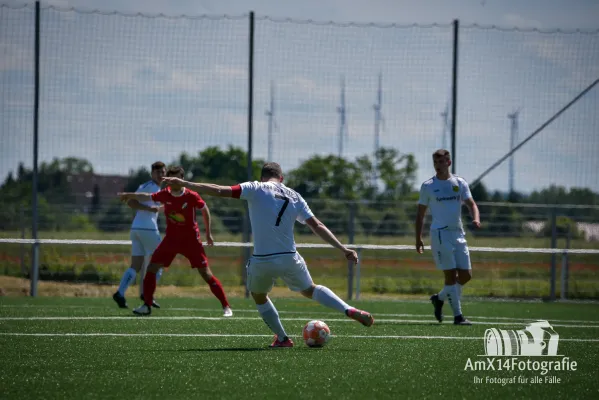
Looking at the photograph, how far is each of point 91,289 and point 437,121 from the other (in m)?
8.06

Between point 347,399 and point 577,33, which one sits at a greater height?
point 577,33

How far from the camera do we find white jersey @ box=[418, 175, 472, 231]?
1263cm

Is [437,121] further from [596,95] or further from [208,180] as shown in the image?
[208,180]

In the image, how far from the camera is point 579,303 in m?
18.8

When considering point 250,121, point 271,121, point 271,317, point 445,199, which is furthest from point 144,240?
point 271,317

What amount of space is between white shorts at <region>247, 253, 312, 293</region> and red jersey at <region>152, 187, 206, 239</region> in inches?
147

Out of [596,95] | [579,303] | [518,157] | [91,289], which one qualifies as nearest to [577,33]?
[596,95]

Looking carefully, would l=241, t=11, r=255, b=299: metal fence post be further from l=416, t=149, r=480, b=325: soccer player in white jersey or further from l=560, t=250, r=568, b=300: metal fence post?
l=560, t=250, r=568, b=300: metal fence post

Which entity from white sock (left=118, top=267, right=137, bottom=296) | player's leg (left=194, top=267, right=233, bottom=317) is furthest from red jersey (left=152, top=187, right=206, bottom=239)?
white sock (left=118, top=267, right=137, bottom=296)

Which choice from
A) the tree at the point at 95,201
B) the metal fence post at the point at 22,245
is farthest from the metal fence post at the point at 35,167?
the tree at the point at 95,201

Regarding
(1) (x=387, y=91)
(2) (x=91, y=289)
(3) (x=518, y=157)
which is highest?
(1) (x=387, y=91)

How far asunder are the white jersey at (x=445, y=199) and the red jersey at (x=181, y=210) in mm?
3182

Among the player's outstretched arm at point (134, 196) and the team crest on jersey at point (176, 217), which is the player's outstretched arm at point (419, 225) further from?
the player's outstretched arm at point (134, 196)

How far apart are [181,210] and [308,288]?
12.9ft
